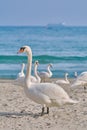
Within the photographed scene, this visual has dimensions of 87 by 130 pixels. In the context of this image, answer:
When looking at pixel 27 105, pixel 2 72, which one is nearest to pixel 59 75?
pixel 2 72

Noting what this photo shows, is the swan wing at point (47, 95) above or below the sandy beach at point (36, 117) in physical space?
above

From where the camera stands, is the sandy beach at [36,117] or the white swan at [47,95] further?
the white swan at [47,95]

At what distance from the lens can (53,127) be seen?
368 inches

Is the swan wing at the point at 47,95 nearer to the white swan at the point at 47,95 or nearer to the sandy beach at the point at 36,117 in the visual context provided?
the white swan at the point at 47,95

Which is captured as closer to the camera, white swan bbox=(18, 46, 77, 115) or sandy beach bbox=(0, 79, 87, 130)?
sandy beach bbox=(0, 79, 87, 130)

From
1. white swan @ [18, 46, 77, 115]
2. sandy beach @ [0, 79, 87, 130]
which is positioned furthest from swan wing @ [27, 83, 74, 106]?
sandy beach @ [0, 79, 87, 130]

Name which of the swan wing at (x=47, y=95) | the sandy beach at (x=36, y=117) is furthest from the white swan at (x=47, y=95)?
the sandy beach at (x=36, y=117)

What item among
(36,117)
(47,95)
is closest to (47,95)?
(47,95)

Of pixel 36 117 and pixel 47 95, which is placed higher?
pixel 47 95

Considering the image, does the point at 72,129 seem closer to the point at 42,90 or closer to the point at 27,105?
the point at 42,90

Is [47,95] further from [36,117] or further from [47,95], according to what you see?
[36,117]

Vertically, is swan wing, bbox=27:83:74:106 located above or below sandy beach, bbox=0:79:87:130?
above

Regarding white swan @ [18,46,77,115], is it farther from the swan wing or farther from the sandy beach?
the sandy beach

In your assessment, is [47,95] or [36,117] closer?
[47,95]
